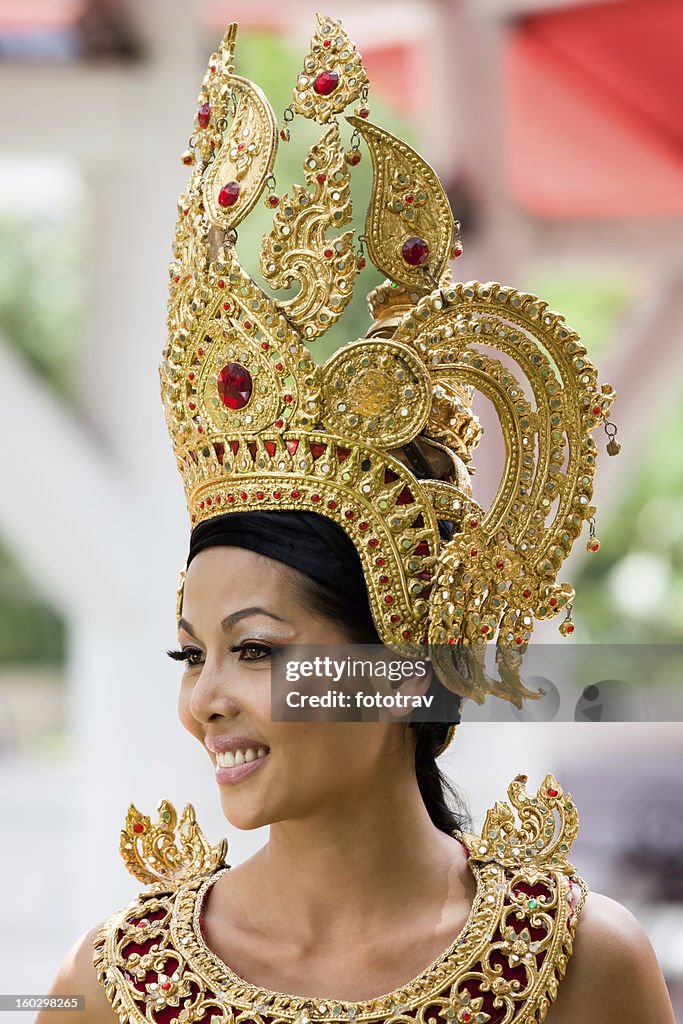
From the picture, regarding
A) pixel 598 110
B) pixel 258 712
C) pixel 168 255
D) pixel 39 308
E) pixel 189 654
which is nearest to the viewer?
pixel 258 712

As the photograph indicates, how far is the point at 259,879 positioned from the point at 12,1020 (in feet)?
4.01

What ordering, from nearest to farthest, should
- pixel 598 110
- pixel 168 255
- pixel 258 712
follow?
1. pixel 258 712
2. pixel 168 255
3. pixel 598 110

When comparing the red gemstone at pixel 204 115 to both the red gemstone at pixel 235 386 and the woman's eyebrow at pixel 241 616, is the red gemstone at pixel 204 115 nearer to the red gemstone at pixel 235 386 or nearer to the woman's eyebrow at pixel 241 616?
the red gemstone at pixel 235 386

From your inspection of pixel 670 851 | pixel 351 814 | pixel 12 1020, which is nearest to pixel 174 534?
pixel 12 1020

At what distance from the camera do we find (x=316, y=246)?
1551 millimetres

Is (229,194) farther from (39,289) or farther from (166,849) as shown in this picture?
(39,289)

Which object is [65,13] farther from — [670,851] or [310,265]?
[670,851]

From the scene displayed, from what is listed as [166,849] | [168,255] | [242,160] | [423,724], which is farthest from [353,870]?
[168,255]

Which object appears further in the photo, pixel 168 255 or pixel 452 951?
pixel 168 255

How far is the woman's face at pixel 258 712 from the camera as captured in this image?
150 cm

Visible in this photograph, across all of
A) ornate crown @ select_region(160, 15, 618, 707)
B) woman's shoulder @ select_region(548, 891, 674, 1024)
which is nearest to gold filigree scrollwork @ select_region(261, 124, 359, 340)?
ornate crown @ select_region(160, 15, 618, 707)

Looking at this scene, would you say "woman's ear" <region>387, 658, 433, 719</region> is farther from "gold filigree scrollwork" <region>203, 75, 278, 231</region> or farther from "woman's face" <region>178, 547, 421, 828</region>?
"gold filigree scrollwork" <region>203, 75, 278, 231</region>

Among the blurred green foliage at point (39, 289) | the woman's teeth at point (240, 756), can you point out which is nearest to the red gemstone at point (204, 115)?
the woman's teeth at point (240, 756)

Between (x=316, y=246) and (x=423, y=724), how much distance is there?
556mm
